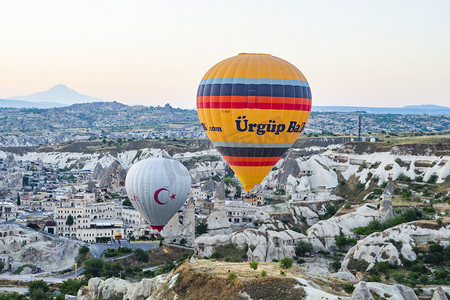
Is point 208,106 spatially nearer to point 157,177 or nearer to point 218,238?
point 157,177

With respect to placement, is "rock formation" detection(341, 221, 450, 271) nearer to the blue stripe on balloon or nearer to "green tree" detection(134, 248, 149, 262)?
"green tree" detection(134, 248, 149, 262)

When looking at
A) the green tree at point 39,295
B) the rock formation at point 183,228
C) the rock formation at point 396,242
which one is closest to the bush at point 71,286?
the green tree at point 39,295

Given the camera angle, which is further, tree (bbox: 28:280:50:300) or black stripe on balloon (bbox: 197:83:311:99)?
tree (bbox: 28:280:50:300)

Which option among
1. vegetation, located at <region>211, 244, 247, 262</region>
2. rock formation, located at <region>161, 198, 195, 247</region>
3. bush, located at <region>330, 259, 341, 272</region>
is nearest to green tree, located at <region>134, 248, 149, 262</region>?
rock formation, located at <region>161, 198, 195, 247</region>

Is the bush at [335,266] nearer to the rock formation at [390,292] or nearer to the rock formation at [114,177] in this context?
the rock formation at [390,292]

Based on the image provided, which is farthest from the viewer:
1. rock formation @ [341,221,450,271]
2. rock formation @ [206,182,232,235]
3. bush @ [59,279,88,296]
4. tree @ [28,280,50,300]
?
rock formation @ [206,182,232,235]

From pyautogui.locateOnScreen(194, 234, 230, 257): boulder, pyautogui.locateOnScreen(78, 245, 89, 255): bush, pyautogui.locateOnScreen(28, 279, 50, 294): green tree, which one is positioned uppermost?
pyautogui.locateOnScreen(194, 234, 230, 257): boulder

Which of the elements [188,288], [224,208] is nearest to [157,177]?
[188,288]
